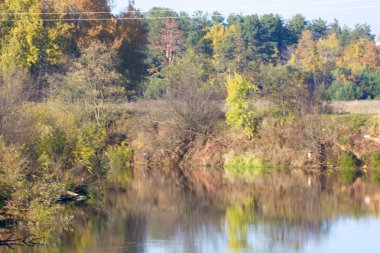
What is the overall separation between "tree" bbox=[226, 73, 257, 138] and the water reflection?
10.1 meters

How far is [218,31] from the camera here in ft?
272

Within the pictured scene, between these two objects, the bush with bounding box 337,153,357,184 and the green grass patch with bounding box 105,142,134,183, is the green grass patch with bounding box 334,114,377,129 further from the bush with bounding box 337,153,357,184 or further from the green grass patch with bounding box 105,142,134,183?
the green grass patch with bounding box 105,142,134,183

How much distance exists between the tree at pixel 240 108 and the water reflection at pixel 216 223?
10.1m

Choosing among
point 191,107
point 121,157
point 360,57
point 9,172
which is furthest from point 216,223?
point 360,57

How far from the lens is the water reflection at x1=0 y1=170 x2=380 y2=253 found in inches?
886

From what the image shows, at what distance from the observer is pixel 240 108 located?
1766 inches

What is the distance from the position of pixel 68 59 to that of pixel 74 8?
3395mm

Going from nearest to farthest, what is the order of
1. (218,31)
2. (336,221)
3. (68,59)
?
(336,221), (68,59), (218,31)

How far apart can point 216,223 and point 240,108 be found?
18.6 m

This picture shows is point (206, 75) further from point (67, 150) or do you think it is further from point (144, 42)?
point (67, 150)

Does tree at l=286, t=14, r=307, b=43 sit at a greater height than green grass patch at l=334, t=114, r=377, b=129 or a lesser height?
greater

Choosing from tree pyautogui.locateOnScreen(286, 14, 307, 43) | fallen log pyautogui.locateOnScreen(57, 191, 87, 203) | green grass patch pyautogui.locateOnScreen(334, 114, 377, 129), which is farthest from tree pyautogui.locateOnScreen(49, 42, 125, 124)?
tree pyautogui.locateOnScreen(286, 14, 307, 43)

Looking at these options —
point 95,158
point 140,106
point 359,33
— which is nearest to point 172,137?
point 140,106

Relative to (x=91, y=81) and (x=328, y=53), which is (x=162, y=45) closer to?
(x=328, y=53)
